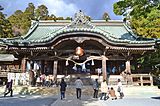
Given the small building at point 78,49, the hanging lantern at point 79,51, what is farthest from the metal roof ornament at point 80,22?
the hanging lantern at point 79,51

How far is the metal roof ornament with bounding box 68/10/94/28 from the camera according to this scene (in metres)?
23.7

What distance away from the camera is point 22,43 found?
23.1m

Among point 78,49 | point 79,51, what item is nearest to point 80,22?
point 78,49

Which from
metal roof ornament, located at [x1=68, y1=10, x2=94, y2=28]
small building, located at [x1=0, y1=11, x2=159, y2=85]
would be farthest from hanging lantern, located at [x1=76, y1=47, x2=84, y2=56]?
metal roof ornament, located at [x1=68, y1=10, x2=94, y2=28]

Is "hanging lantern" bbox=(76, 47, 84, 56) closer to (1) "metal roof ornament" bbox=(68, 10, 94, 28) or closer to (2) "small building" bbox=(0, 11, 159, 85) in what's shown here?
(2) "small building" bbox=(0, 11, 159, 85)

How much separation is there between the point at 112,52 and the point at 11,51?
9.79 m

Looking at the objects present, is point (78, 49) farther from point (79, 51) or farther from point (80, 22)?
point (80, 22)

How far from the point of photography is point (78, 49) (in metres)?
23.5

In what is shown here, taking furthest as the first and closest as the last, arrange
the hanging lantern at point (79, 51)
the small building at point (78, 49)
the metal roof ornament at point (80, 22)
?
1. the metal roof ornament at point (80, 22)
2. the hanging lantern at point (79, 51)
3. the small building at point (78, 49)

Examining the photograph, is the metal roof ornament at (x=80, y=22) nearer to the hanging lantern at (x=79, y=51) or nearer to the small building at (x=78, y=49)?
the small building at (x=78, y=49)

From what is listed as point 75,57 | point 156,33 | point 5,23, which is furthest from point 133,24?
point 5,23

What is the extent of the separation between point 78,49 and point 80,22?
276cm

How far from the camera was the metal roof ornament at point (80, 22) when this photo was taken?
2369cm

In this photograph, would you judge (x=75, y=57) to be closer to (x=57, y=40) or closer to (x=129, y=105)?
(x=57, y=40)
